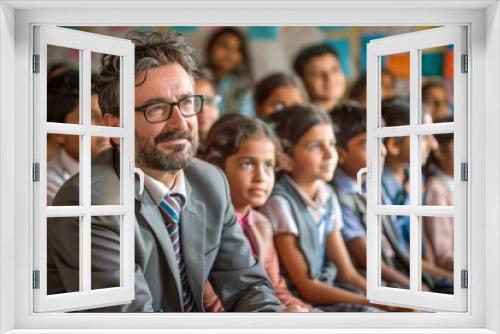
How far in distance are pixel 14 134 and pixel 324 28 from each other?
8.95 feet

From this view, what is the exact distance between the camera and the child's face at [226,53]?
5402 mm

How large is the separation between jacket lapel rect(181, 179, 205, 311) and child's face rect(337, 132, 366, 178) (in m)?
1.30

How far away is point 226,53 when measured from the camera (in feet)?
17.8

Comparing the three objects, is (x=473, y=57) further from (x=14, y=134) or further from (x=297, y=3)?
(x=14, y=134)

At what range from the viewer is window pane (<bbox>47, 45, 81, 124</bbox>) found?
5.02 m

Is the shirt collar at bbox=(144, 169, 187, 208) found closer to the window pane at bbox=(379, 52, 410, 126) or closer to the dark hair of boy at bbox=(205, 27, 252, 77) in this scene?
the dark hair of boy at bbox=(205, 27, 252, 77)

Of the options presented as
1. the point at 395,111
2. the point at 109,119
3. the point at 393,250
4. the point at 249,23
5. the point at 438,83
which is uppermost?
the point at 249,23

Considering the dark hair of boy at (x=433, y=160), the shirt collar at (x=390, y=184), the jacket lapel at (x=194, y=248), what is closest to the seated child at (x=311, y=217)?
the shirt collar at (x=390, y=184)

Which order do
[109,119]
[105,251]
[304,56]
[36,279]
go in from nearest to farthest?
1. [36,279]
2. [105,251]
3. [109,119]
4. [304,56]

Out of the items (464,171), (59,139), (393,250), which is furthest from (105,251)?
(393,250)

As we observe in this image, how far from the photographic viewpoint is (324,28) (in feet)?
18.1

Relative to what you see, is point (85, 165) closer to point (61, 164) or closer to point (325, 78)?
point (61, 164)

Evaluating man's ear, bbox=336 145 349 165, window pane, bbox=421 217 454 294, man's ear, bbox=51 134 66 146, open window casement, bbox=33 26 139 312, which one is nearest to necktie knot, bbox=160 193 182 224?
man's ear, bbox=51 134 66 146

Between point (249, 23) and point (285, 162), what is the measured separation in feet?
6.26
